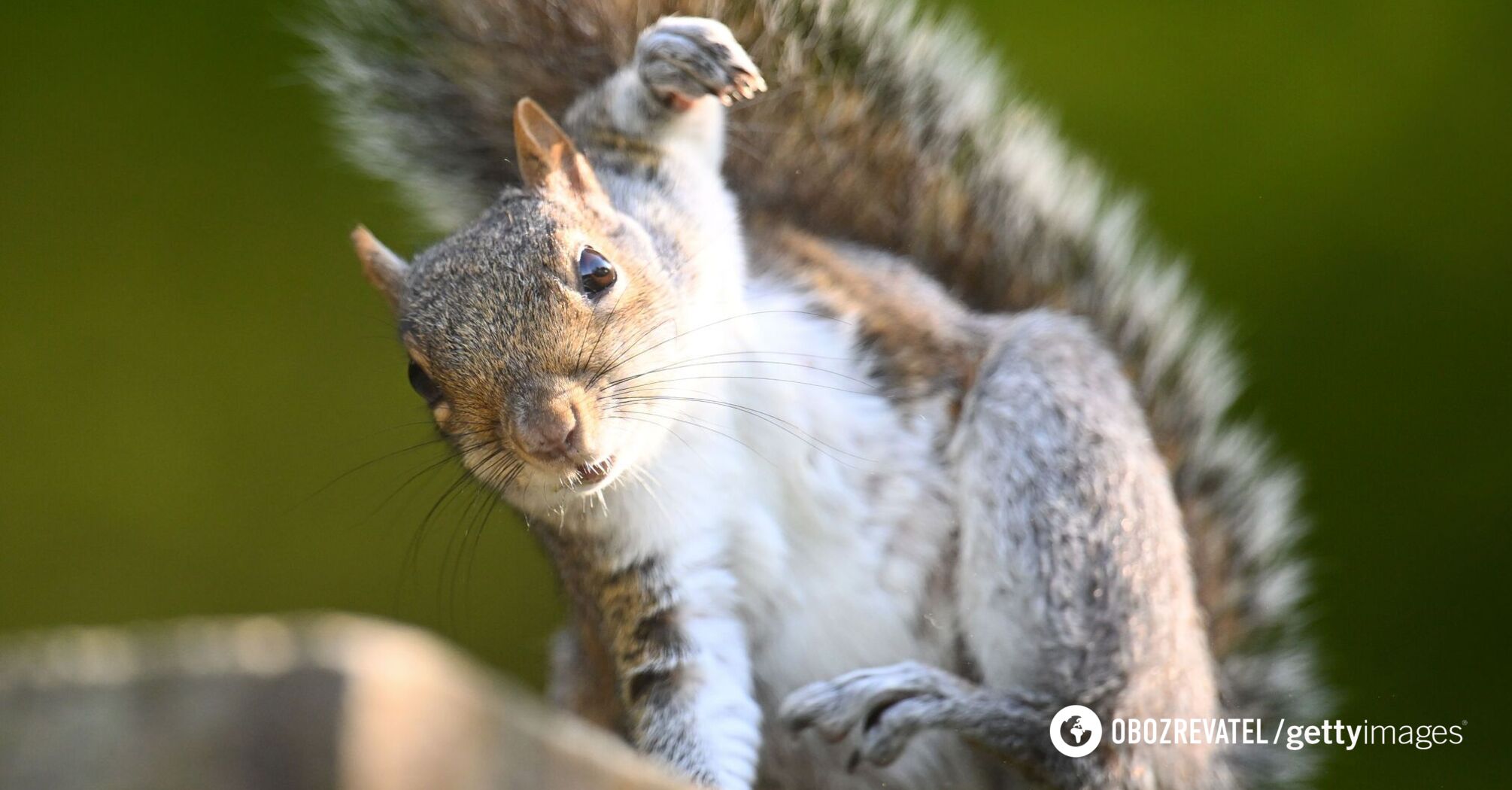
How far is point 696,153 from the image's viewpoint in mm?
1385

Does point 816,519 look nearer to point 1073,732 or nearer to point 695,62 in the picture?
point 1073,732

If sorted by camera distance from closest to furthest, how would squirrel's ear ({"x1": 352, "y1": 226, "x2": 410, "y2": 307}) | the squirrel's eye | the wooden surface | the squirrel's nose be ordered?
the wooden surface, the squirrel's nose, the squirrel's eye, squirrel's ear ({"x1": 352, "y1": 226, "x2": 410, "y2": 307})

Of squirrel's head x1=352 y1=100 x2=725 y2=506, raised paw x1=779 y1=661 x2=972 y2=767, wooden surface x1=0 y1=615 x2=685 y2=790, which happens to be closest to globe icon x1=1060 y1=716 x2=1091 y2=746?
raised paw x1=779 y1=661 x2=972 y2=767

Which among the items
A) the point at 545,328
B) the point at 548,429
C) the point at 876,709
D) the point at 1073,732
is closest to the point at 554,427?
the point at 548,429

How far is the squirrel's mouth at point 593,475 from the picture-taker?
1.15 m

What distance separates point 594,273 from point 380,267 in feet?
0.79

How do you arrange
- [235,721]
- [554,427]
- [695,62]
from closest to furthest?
1. [235,721]
2. [554,427]
3. [695,62]

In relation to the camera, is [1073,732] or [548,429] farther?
[1073,732]

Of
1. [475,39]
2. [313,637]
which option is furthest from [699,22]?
[313,637]

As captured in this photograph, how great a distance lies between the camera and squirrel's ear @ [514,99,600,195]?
1273mm

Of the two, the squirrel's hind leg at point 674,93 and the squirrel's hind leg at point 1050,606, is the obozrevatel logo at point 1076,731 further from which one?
the squirrel's hind leg at point 674,93

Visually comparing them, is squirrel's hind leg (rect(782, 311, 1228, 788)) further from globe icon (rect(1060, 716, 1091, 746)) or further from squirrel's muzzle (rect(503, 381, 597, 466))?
squirrel's muzzle (rect(503, 381, 597, 466))

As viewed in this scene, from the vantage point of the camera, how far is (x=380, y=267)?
4.36 ft

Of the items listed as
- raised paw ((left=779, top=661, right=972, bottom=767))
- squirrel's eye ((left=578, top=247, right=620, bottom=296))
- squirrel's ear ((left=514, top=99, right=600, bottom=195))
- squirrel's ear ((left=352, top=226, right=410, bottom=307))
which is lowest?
raised paw ((left=779, top=661, right=972, bottom=767))
